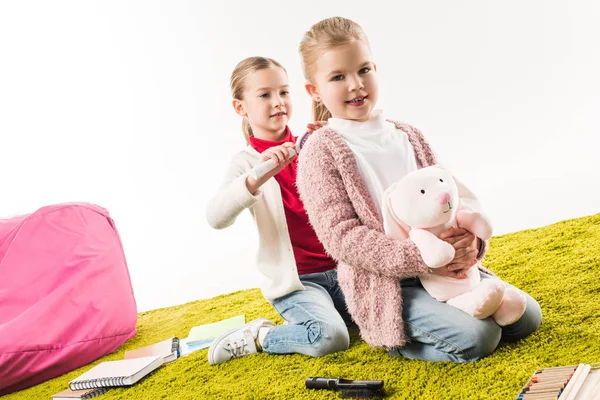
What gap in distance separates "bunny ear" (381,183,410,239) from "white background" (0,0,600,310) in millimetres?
1543

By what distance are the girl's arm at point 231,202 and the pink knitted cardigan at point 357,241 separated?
17 centimetres

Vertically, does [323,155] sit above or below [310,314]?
above

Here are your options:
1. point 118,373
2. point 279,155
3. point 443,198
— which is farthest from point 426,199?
point 118,373

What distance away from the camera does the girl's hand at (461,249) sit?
3.85 ft

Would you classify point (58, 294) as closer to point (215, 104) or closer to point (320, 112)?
point (320, 112)

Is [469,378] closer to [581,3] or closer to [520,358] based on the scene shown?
[520,358]

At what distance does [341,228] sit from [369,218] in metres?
0.06

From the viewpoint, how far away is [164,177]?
2.90m

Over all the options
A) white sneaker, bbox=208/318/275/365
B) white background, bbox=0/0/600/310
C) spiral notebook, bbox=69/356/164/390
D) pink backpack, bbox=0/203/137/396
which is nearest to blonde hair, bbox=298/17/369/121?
white sneaker, bbox=208/318/275/365

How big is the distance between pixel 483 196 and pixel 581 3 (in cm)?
92

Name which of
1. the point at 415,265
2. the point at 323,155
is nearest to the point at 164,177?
the point at 323,155

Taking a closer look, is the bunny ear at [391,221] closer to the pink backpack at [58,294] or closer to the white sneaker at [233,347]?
the white sneaker at [233,347]

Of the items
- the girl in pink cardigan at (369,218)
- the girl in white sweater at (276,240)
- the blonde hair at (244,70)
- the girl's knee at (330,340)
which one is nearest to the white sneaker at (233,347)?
the girl in white sweater at (276,240)

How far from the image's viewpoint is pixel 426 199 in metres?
1.13
